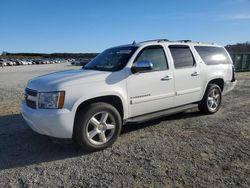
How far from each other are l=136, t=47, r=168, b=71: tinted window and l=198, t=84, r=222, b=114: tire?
5.62ft

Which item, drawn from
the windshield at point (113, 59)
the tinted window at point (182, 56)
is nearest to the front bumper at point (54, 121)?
the windshield at point (113, 59)

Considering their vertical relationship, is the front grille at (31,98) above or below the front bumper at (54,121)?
above

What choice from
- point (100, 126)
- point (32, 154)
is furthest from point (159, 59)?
point (32, 154)

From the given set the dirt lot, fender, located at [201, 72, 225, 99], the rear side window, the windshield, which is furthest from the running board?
the rear side window

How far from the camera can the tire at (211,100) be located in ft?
21.9

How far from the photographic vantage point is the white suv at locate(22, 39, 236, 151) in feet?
13.9

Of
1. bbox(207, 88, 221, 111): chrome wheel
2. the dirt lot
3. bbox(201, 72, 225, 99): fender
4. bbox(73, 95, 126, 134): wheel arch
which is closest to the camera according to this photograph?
the dirt lot

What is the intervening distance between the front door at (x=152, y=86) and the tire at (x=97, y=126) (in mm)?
491

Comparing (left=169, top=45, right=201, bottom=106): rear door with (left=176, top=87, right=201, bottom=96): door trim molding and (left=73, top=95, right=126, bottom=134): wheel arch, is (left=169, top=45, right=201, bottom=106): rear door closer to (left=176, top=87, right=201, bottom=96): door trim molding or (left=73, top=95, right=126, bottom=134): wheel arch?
(left=176, top=87, right=201, bottom=96): door trim molding

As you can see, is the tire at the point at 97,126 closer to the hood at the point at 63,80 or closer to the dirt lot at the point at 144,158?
the dirt lot at the point at 144,158

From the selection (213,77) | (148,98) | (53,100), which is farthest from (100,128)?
(213,77)

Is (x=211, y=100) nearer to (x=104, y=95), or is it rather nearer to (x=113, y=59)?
(x=113, y=59)

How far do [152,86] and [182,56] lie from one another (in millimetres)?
1311

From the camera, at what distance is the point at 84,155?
174 inches
